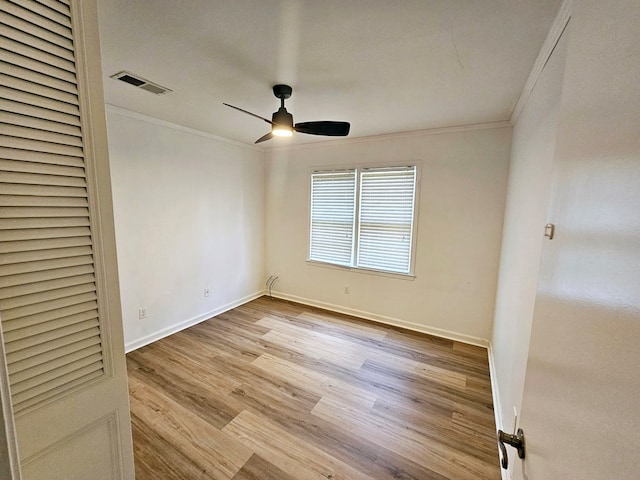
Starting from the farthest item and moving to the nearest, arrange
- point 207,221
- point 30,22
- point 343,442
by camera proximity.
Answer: point 207,221, point 343,442, point 30,22

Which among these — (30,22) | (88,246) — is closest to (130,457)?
(88,246)

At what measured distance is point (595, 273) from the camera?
0.42 metres

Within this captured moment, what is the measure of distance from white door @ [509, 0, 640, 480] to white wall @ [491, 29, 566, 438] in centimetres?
77

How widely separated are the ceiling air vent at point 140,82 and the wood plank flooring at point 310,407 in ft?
8.15

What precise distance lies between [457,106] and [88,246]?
9.20ft

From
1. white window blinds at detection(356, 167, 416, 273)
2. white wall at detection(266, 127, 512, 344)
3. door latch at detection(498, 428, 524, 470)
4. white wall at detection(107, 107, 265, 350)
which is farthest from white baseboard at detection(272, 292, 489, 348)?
door latch at detection(498, 428, 524, 470)

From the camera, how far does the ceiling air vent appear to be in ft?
6.29

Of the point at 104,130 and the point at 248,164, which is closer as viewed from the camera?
the point at 104,130

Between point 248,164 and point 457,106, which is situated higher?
point 457,106

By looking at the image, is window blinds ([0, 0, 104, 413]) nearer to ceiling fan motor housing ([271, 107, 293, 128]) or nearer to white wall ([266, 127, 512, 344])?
ceiling fan motor housing ([271, 107, 293, 128])

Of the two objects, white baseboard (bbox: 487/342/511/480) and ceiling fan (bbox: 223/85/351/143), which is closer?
white baseboard (bbox: 487/342/511/480)

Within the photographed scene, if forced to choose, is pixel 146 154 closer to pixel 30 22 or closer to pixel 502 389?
pixel 30 22

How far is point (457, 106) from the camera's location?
2.39 m

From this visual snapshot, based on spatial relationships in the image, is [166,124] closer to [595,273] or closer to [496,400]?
[595,273]
